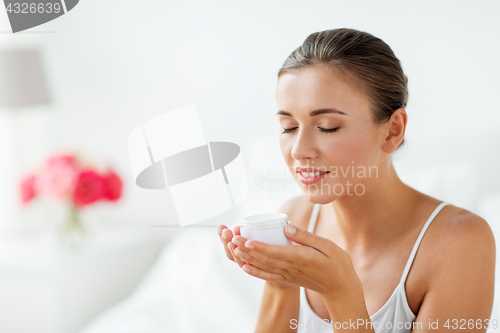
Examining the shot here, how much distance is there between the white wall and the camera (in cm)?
161

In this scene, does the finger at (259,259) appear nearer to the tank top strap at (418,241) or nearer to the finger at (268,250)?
the finger at (268,250)

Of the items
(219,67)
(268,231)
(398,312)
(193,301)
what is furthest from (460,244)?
(219,67)

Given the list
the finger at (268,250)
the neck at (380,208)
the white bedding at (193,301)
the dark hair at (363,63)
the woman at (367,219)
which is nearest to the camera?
the finger at (268,250)

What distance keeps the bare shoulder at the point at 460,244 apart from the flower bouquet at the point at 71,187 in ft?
6.15

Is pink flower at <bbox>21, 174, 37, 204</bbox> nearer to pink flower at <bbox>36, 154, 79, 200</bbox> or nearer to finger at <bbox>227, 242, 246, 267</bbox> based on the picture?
pink flower at <bbox>36, 154, 79, 200</bbox>

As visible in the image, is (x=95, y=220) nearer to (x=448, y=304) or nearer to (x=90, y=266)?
(x=90, y=266)

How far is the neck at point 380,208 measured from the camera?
122 cm

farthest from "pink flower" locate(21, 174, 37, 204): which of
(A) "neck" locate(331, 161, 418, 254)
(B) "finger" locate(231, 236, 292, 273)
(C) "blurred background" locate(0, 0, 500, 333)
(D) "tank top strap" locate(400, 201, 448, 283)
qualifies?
(D) "tank top strap" locate(400, 201, 448, 283)

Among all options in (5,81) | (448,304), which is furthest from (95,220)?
(448,304)

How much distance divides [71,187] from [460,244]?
201 centimetres

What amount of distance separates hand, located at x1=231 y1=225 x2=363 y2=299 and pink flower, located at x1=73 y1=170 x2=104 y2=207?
5.77 ft

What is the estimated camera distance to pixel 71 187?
7.98 ft

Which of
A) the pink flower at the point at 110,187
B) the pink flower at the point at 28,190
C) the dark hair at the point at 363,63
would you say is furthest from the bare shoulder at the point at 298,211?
the pink flower at the point at 28,190

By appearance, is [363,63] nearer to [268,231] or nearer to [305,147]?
[305,147]
